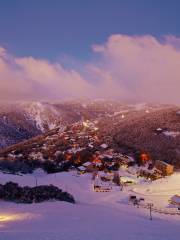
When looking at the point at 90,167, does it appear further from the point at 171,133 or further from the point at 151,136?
the point at 171,133

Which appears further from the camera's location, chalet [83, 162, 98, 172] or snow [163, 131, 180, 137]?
snow [163, 131, 180, 137]

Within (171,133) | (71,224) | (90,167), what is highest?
(171,133)

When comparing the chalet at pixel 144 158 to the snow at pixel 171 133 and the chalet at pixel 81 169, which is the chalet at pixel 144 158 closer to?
the chalet at pixel 81 169

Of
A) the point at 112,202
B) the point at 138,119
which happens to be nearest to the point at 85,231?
the point at 112,202

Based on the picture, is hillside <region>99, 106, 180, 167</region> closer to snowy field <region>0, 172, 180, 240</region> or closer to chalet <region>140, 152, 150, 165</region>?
chalet <region>140, 152, 150, 165</region>

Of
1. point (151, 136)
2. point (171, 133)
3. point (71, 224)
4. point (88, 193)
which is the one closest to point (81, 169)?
point (88, 193)

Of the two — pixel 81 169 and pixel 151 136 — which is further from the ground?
pixel 151 136

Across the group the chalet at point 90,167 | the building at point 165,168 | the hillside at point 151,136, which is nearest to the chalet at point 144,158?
the hillside at point 151,136

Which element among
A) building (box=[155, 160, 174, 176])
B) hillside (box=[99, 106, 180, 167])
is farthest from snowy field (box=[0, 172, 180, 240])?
hillside (box=[99, 106, 180, 167])
